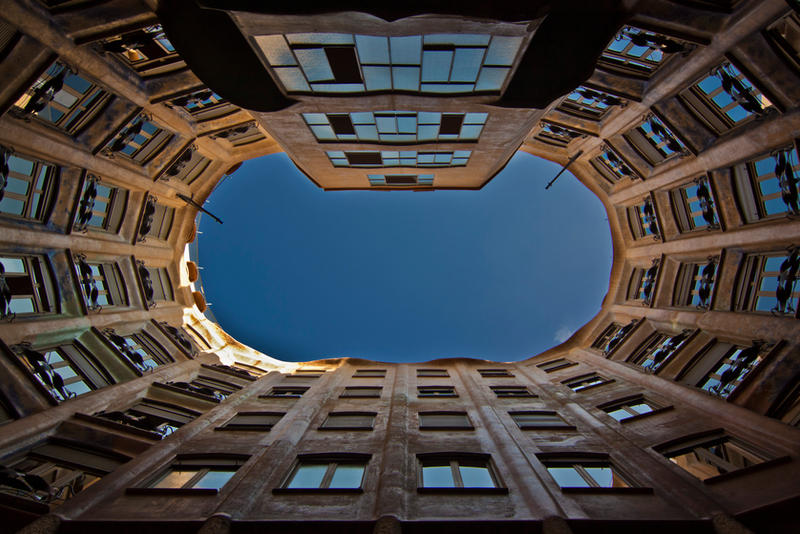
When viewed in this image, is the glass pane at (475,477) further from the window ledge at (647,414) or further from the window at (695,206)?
the window at (695,206)

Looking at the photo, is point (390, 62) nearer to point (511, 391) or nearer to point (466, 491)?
point (466, 491)

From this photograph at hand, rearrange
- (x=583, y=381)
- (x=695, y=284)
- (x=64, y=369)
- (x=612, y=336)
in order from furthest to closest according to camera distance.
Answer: (x=612, y=336) < (x=583, y=381) < (x=695, y=284) < (x=64, y=369)

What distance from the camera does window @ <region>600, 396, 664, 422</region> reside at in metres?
16.2

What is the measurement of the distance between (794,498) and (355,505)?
389 inches

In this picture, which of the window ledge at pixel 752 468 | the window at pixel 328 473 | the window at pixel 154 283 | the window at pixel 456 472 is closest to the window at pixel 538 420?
the window at pixel 456 472

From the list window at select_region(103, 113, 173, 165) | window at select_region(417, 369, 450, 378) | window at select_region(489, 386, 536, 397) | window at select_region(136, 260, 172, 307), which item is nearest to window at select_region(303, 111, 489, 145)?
window at select_region(103, 113, 173, 165)

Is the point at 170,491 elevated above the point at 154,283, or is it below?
below

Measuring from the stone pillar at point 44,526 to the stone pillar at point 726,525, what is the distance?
1439 centimetres

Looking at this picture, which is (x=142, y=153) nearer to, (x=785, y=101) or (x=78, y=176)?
(x=78, y=176)

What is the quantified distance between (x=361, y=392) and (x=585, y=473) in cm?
1213

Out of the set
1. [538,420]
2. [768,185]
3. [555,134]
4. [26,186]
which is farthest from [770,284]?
[26,186]

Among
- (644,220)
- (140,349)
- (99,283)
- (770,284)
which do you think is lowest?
(140,349)

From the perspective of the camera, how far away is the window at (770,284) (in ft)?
44.0

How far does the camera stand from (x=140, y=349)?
65.4ft
